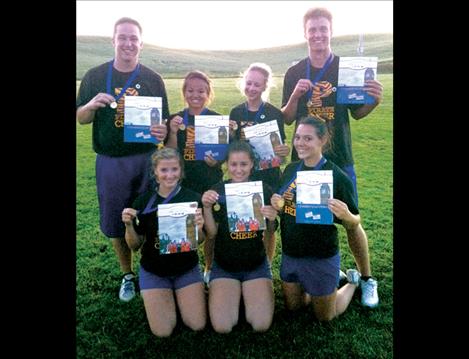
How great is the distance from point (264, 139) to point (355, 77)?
1012 mm

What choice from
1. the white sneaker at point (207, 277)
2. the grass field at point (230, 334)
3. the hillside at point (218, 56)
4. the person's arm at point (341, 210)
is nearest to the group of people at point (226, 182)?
the person's arm at point (341, 210)

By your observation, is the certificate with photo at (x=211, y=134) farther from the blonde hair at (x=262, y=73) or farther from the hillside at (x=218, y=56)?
the hillside at (x=218, y=56)

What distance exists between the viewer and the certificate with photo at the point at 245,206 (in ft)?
11.9

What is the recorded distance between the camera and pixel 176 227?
361 cm

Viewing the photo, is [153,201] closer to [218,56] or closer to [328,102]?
[328,102]

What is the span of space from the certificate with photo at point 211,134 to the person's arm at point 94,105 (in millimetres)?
839

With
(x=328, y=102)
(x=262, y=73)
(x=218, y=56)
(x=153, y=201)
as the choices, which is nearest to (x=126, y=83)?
(x=153, y=201)

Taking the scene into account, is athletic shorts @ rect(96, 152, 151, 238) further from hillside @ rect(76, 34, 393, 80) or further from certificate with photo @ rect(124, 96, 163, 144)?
hillside @ rect(76, 34, 393, 80)

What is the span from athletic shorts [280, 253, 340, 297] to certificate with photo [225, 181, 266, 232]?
0.48m

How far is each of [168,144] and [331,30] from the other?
1888mm

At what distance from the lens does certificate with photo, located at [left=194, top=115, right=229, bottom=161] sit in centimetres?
392
